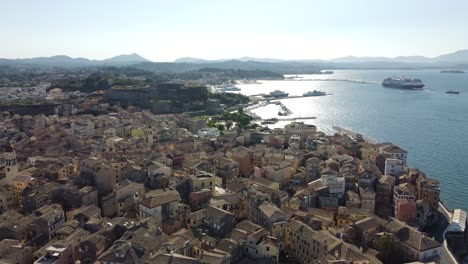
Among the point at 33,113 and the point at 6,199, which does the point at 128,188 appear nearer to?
the point at 6,199

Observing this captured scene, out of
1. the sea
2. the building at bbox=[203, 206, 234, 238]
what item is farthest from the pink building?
the building at bbox=[203, 206, 234, 238]

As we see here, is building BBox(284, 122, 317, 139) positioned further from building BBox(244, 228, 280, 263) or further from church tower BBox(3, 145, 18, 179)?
building BBox(244, 228, 280, 263)

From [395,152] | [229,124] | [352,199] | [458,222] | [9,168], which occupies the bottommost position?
[458,222]

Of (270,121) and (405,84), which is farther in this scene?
(405,84)

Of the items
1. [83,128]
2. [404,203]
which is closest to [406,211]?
[404,203]

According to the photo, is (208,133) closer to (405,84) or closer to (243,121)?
(243,121)

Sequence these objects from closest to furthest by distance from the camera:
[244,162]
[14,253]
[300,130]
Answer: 1. [14,253]
2. [244,162]
3. [300,130]
